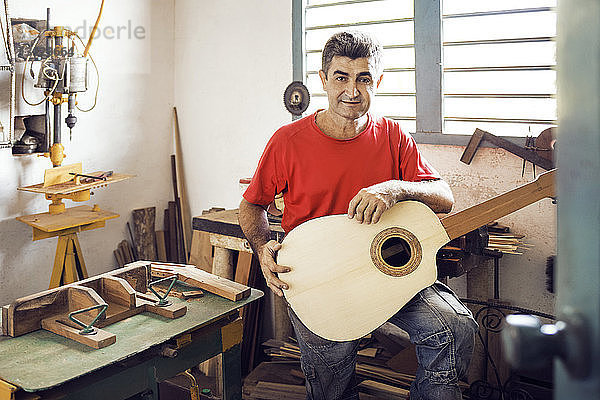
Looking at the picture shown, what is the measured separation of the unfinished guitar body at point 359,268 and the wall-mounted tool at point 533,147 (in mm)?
1187

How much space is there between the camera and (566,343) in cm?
72

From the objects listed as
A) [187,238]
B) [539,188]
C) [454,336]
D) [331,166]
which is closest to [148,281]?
[331,166]

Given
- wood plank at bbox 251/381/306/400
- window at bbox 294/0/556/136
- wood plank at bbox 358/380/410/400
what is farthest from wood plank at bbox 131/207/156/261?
wood plank at bbox 358/380/410/400

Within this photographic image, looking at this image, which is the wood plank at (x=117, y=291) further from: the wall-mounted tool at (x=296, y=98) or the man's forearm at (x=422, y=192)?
the wall-mounted tool at (x=296, y=98)

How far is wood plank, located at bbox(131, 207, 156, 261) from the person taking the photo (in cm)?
476

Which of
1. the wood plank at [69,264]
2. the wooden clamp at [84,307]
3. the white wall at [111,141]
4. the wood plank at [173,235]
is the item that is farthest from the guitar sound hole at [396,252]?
the wood plank at [173,235]

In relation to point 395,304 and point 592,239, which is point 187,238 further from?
point 592,239

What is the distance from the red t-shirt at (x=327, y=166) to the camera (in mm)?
2762

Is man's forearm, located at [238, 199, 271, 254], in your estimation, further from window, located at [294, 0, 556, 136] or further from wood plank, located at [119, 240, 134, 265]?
wood plank, located at [119, 240, 134, 265]

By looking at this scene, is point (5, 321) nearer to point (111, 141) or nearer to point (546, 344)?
point (546, 344)

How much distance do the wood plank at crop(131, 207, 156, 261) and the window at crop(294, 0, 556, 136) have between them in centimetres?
202

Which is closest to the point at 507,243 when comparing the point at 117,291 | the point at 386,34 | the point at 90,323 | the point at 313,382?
the point at 313,382

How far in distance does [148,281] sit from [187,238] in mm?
2289

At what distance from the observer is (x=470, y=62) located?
349 cm
